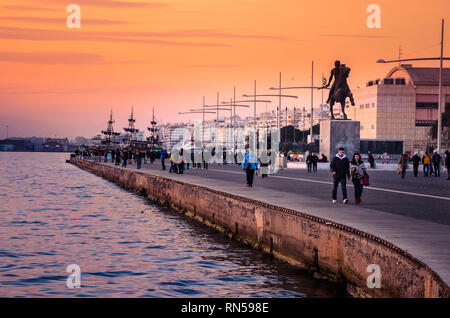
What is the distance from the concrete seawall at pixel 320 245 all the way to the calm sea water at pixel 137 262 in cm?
37

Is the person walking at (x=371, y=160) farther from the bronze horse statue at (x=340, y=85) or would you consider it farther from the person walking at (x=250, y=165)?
the person walking at (x=250, y=165)

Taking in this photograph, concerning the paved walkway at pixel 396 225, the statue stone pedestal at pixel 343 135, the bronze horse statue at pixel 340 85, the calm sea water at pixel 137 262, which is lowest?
the calm sea water at pixel 137 262

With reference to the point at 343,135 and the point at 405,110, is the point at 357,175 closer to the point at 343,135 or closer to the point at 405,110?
the point at 343,135

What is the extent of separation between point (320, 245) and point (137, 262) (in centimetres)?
534

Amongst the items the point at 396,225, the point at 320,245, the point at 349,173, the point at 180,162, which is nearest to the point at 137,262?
the point at 320,245

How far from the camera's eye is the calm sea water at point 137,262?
15.2m

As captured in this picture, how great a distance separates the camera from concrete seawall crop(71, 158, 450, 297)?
1123 centimetres

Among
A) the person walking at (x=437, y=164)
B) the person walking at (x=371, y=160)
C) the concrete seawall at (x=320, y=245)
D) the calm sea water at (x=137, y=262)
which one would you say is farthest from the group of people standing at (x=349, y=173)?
the person walking at (x=371, y=160)

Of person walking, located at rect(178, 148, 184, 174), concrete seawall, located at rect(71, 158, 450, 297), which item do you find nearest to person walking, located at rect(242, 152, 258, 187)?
concrete seawall, located at rect(71, 158, 450, 297)

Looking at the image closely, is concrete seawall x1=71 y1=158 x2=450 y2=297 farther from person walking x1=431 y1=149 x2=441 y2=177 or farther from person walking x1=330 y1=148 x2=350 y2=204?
person walking x1=431 y1=149 x2=441 y2=177

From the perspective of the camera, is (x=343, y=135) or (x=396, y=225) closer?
(x=396, y=225)

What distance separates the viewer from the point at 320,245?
51.6 ft

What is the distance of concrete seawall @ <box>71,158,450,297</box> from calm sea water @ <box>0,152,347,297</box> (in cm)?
37
